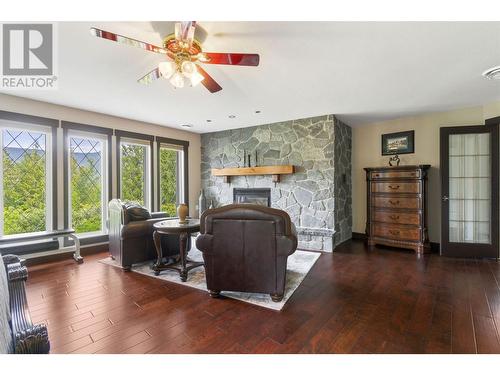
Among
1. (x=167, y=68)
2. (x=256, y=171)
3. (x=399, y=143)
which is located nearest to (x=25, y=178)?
(x=167, y=68)

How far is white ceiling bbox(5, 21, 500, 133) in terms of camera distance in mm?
1938

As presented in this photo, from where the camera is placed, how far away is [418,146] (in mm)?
4527

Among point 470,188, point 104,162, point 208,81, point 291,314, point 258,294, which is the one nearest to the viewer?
point 291,314

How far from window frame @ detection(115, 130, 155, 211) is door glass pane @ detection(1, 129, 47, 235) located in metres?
1.05

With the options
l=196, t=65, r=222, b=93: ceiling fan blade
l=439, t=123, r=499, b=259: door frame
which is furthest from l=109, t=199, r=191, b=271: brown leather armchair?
l=439, t=123, r=499, b=259: door frame

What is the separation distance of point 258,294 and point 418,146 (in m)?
4.06

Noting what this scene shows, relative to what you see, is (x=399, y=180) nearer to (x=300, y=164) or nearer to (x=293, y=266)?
(x=300, y=164)

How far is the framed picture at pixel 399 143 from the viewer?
458 centimetres

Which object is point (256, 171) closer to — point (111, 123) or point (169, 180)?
point (169, 180)

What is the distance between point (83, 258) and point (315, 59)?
14.0 feet

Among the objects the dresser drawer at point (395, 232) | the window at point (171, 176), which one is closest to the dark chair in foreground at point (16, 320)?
the window at point (171, 176)

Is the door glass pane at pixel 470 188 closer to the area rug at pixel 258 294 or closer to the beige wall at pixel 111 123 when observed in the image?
the area rug at pixel 258 294

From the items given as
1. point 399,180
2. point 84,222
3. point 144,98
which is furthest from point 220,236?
point 399,180

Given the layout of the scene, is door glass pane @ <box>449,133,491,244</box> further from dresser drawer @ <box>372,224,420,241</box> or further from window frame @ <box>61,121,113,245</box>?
window frame @ <box>61,121,113,245</box>
